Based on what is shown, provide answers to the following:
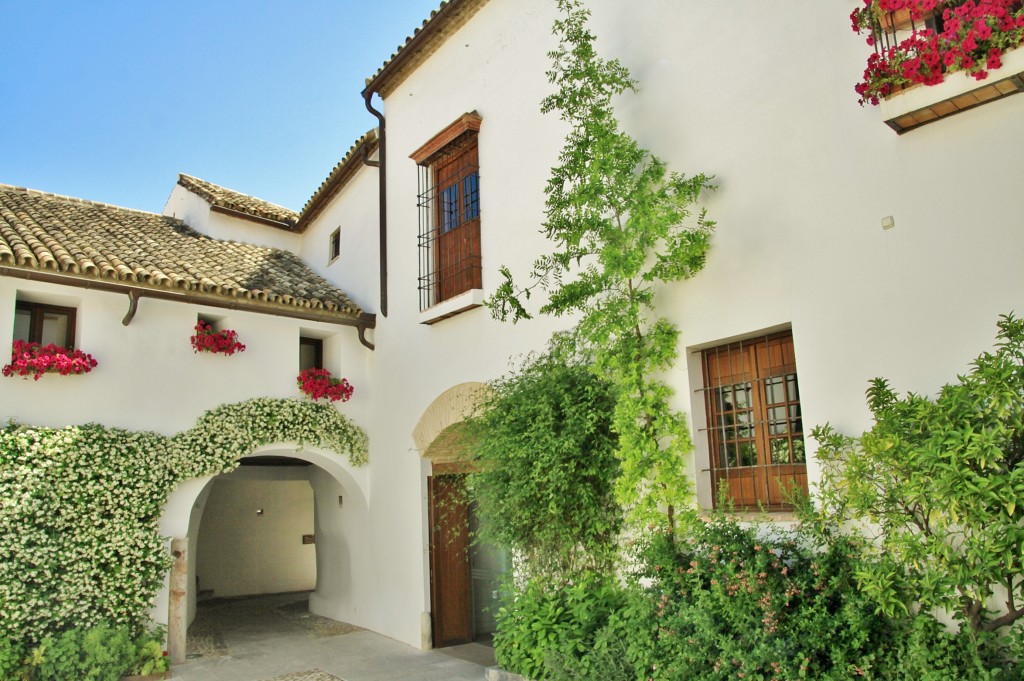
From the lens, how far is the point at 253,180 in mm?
15398

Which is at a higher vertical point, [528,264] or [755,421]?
[528,264]

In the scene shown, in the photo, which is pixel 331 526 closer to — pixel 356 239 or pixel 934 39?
pixel 356 239

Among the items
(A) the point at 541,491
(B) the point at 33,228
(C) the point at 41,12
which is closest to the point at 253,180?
(C) the point at 41,12

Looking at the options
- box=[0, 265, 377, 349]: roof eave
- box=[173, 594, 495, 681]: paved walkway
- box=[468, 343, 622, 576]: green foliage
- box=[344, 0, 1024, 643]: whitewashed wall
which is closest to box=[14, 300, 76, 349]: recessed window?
box=[0, 265, 377, 349]: roof eave

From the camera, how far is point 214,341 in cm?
986

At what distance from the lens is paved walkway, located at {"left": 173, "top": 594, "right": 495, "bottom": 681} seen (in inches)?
338

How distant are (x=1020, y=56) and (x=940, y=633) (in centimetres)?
313

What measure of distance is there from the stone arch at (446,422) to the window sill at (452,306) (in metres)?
0.84

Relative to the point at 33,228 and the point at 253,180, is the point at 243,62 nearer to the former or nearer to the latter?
the point at 253,180

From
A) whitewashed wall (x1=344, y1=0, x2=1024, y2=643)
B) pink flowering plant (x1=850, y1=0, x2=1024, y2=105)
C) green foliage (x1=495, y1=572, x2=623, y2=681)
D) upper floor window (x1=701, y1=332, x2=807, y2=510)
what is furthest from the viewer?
green foliage (x1=495, y1=572, x2=623, y2=681)

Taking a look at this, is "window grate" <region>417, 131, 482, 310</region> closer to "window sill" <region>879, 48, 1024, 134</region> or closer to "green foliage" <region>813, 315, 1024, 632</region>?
"window sill" <region>879, 48, 1024, 134</region>

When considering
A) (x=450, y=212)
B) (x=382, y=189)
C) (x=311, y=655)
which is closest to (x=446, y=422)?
(x=450, y=212)

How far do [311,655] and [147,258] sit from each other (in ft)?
18.0

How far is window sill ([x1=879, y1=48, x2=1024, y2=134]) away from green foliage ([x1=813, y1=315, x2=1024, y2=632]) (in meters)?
1.27
